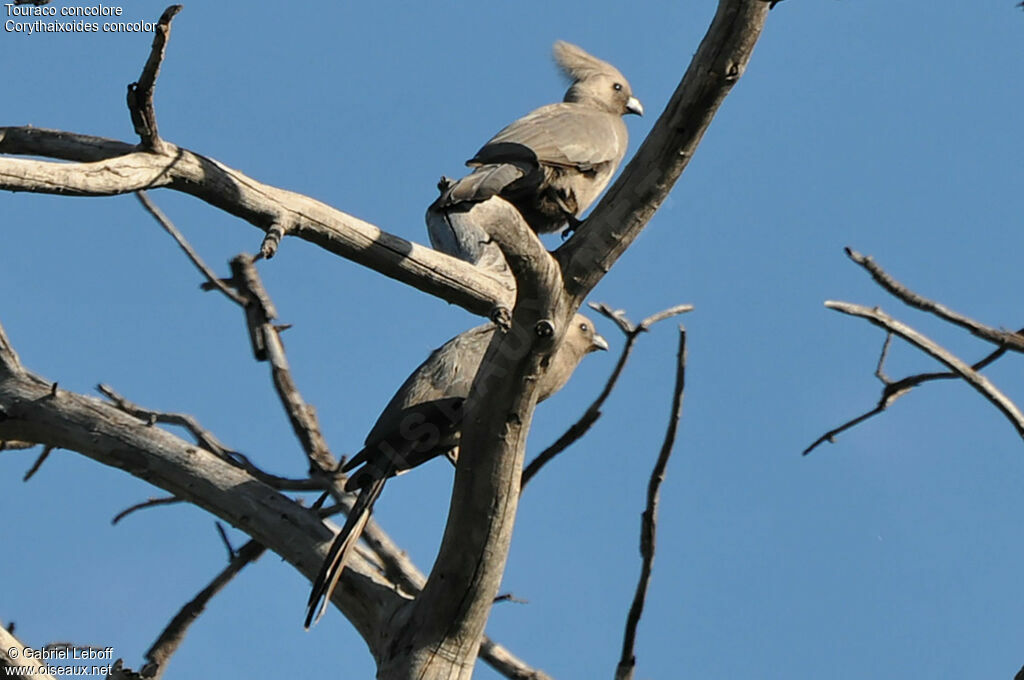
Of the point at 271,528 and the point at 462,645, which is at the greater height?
the point at 271,528

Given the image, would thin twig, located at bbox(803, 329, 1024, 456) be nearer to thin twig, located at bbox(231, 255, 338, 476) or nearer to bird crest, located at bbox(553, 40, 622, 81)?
thin twig, located at bbox(231, 255, 338, 476)

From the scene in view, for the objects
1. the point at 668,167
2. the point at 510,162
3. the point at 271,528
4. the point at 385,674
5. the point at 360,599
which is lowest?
the point at 385,674

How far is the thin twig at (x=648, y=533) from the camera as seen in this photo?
11.1 feet

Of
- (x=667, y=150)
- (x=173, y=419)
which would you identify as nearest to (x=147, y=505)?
(x=173, y=419)

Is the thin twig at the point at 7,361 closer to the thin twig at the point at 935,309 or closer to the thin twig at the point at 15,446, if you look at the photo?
the thin twig at the point at 15,446

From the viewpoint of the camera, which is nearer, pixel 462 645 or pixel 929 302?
pixel 929 302

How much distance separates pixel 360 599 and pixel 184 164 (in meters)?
1.44

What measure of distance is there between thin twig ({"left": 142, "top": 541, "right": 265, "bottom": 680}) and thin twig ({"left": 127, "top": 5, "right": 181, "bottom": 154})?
63.7 inches

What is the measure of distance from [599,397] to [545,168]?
2.48m

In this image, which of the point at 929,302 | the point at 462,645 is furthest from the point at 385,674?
the point at 929,302

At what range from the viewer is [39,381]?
438cm

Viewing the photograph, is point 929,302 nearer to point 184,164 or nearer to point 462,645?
point 462,645

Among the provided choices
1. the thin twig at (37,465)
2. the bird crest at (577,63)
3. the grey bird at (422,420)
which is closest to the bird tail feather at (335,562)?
the grey bird at (422,420)

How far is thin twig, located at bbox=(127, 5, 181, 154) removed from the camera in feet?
9.89
